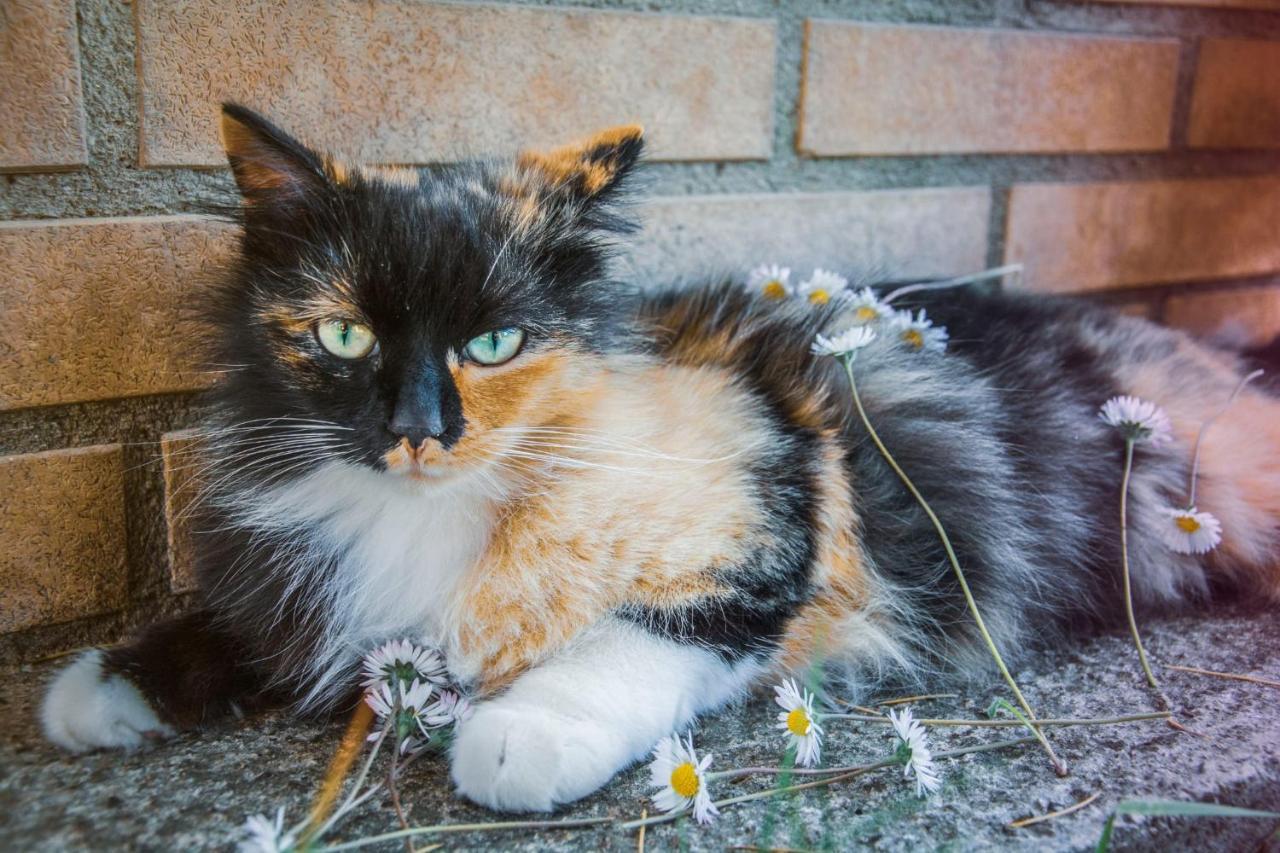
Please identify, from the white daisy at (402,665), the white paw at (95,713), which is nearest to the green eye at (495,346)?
the white daisy at (402,665)

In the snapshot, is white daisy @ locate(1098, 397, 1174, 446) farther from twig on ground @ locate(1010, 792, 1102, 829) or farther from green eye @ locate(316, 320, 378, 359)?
green eye @ locate(316, 320, 378, 359)

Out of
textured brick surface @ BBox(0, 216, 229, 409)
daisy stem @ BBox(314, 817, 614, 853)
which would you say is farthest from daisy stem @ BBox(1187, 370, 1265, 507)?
textured brick surface @ BBox(0, 216, 229, 409)

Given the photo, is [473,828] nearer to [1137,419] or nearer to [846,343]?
A: [846,343]

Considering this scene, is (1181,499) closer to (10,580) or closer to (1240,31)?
(1240,31)

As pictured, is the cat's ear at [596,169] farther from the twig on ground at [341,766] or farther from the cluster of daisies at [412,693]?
the twig on ground at [341,766]

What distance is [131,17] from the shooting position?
131 centimetres

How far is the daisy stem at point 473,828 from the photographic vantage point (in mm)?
1016

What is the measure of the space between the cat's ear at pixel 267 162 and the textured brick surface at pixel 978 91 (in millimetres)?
977

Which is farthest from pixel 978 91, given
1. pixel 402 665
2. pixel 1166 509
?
pixel 402 665

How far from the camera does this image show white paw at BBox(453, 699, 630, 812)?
105cm

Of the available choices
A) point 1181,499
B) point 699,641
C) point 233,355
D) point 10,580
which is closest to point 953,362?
point 1181,499

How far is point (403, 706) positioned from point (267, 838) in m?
0.23

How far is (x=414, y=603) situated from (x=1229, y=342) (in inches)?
64.1

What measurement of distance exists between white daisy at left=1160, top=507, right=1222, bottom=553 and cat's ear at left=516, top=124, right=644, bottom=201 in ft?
3.01
